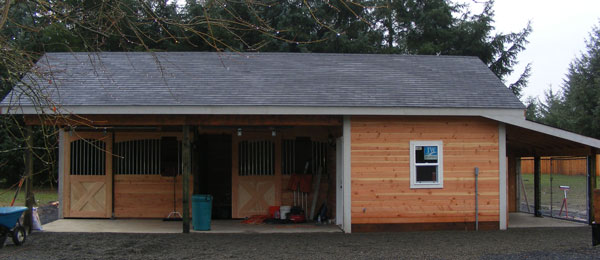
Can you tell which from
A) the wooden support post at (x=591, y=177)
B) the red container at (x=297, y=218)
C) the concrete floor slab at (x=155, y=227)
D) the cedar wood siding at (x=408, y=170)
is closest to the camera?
the cedar wood siding at (x=408, y=170)

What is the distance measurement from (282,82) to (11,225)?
19.6 ft

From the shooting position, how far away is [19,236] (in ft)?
32.3

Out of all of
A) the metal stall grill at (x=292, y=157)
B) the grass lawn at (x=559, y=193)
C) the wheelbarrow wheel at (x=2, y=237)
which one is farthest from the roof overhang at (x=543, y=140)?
the wheelbarrow wheel at (x=2, y=237)

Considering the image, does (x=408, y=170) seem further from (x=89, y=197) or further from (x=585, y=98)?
(x=585, y=98)

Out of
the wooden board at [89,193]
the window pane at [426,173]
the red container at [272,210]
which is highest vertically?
the window pane at [426,173]

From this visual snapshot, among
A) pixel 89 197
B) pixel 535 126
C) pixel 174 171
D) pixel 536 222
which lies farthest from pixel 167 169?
pixel 536 222

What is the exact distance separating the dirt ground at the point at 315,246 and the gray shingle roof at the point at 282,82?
2.59 m

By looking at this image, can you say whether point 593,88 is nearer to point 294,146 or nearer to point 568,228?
point 568,228

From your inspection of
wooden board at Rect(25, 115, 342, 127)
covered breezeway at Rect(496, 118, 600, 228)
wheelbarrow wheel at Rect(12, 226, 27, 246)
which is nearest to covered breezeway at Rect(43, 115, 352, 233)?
wooden board at Rect(25, 115, 342, 127)

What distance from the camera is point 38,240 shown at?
10.5 meters

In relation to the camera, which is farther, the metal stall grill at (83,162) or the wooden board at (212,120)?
the metal stall grill at (83,162)

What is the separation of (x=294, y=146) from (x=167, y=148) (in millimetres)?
3104

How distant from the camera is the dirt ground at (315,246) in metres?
9.10

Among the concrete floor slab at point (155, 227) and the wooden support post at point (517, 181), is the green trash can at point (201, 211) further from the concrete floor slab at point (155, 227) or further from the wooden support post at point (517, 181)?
the wooden support post at point (517, 181)
